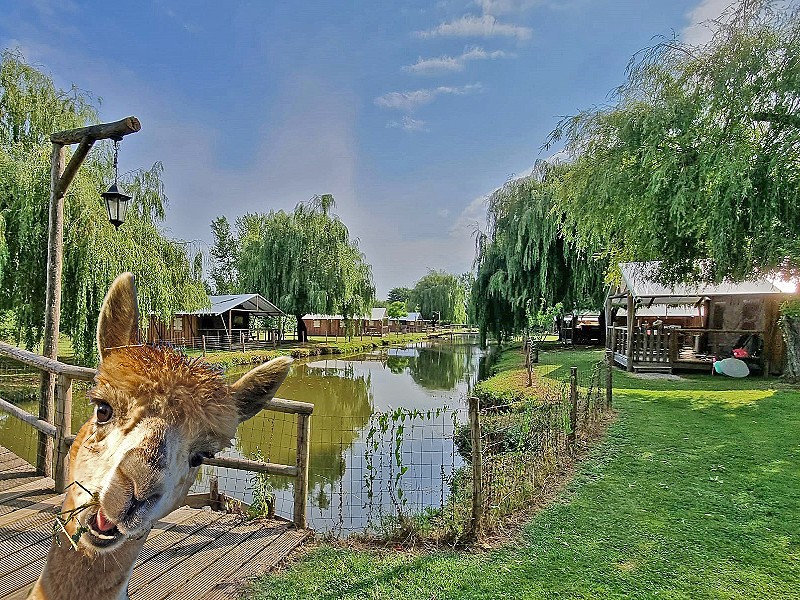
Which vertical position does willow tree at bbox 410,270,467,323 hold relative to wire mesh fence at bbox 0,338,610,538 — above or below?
above

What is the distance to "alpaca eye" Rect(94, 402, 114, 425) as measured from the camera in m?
0.85

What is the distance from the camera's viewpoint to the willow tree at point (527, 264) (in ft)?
53.5

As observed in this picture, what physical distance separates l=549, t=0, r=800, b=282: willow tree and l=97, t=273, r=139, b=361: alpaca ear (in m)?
9.06

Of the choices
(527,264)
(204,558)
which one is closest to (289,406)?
(204,558)

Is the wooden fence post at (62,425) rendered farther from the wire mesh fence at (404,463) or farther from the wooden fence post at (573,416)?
the wooden fence post at (573,416)

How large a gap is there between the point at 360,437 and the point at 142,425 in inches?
359

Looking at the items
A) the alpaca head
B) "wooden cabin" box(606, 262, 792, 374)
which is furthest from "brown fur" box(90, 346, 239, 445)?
"wooden cabin" box(606, 262, 792, 374)

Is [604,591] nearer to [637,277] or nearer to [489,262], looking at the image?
[637,277]

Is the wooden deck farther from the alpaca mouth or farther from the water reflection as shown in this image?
the alpaca mouth

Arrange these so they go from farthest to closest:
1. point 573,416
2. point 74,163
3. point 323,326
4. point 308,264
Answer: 1. point 323,326
2. point 308,264
3. point 573,416
4. point 74,163

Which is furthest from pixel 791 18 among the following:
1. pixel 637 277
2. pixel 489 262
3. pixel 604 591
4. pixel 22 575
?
pixel 22 575

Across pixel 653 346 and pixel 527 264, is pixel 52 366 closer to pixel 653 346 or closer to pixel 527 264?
pixel 653 346

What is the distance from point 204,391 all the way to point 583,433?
21.0ft

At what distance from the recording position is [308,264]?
26906mm
